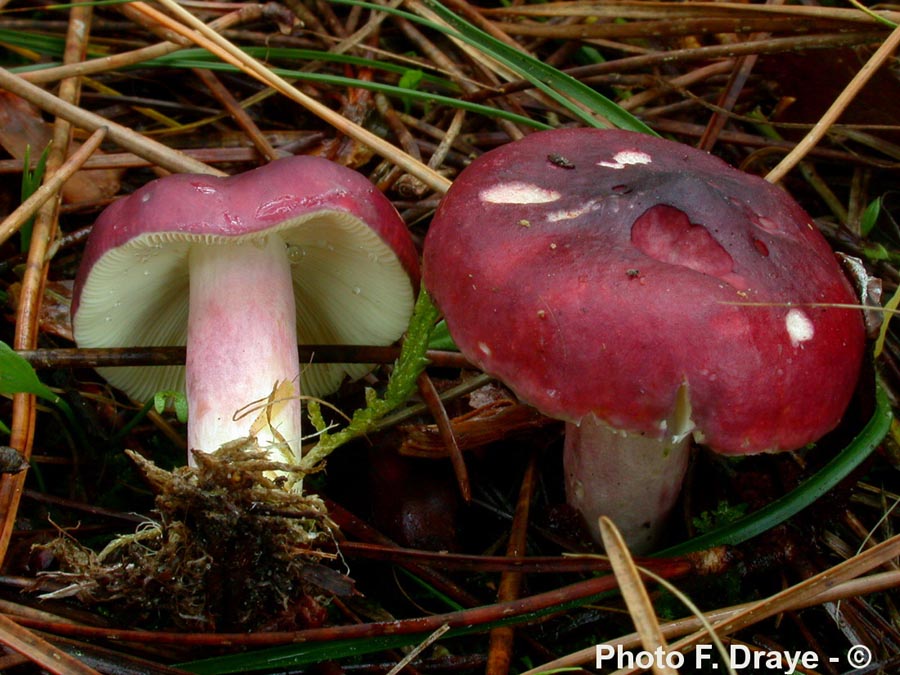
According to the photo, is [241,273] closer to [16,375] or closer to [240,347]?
[240,347]

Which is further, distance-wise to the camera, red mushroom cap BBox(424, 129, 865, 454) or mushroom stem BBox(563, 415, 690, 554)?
mushroom stem BBox(563, 415, 690, 554)

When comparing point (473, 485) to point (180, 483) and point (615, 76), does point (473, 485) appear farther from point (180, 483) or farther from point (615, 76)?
point (615, 76)

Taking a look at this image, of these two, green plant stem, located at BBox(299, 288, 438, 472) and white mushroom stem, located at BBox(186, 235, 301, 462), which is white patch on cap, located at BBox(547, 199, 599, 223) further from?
white mushroom stem, located at BBox(186, 235, 301, 462)

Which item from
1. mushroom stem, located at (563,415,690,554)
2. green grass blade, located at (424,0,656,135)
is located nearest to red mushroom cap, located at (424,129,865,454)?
mushroom stem, located at (563,415,690,554)

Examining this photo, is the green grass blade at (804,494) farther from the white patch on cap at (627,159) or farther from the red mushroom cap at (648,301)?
the white patch on cap at (627,159)

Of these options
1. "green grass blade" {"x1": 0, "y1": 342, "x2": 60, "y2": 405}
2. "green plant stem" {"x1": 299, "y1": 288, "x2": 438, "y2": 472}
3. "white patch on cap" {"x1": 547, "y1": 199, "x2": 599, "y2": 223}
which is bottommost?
"green plant stem" {"x1": 299, "y1": 288, "x2": 438, "y2": 472}

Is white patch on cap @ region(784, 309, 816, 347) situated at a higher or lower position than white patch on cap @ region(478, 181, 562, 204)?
lower

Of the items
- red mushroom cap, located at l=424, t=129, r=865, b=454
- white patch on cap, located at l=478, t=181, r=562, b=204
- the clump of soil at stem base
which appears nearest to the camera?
red mushroom cap, located at l=424, t=129, r=865, b=454

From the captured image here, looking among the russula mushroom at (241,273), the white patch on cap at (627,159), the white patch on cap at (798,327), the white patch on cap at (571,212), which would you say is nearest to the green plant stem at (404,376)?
the russula mushroom at (241,273)
